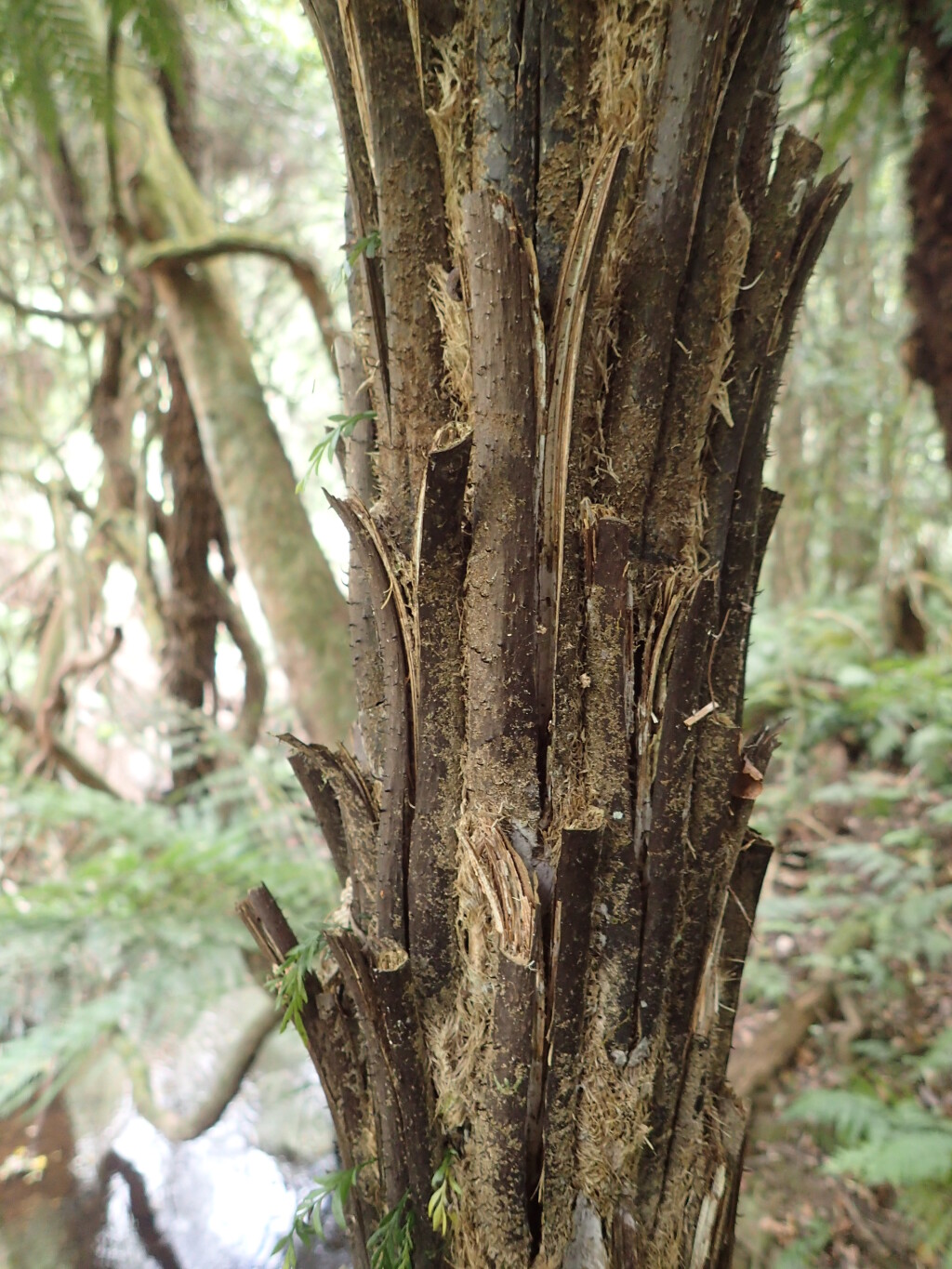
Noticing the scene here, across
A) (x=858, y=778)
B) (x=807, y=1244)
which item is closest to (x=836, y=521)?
(x=858, y=778)

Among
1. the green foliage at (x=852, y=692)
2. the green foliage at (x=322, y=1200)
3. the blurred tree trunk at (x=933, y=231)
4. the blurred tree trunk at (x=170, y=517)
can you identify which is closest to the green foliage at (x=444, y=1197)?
the green foliage at (x=322, y=1200)

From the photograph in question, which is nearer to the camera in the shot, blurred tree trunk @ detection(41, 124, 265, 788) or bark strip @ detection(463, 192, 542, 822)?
bark strip @ detection(463, 192, 542, 822)

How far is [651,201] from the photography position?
750 mm

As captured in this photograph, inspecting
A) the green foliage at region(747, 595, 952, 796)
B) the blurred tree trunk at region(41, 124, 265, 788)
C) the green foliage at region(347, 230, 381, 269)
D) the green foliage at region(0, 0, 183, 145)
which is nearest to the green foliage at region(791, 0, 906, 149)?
the green foliage at region(347, 230, 381, 269)

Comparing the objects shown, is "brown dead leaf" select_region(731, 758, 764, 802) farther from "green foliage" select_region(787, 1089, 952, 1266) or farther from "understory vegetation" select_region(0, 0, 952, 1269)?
"green foliage" select_region(787, 1089, 952, 1266)

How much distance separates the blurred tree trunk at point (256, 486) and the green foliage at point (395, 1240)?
1.79 metres

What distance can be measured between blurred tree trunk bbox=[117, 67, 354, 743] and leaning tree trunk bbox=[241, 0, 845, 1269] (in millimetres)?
1815

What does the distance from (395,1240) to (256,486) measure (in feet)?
7.78

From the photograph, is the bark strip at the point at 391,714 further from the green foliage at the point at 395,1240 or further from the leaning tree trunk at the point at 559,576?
the green foliage at the point at 395,1240

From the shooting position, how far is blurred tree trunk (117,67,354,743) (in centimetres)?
271

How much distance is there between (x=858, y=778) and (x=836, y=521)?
2551 mm

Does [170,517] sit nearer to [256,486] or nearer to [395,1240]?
[256,486]

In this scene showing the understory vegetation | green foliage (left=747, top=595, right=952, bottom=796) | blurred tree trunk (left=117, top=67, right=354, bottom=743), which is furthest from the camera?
green foliage (left=747, top=595, right=952, bottom=796)

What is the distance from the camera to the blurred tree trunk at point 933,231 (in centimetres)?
255
